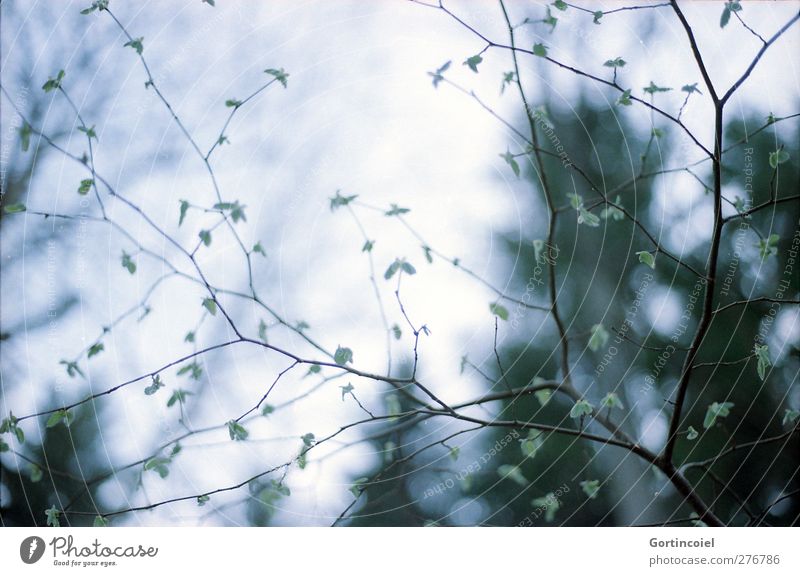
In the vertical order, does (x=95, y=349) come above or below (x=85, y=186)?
below

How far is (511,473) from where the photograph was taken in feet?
2.58

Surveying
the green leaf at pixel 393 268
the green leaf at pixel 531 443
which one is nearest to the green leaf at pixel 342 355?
the green leaf at pixel 393 268

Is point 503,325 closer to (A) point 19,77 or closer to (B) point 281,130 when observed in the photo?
(B) point 281,130

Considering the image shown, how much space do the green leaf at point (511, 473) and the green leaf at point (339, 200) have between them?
0.35m

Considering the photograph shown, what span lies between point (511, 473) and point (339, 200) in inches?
14.3

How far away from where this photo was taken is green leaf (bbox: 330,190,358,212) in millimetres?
707

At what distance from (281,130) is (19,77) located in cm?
30

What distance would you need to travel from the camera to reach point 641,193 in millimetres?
816

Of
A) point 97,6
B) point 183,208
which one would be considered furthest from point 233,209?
point 97,6

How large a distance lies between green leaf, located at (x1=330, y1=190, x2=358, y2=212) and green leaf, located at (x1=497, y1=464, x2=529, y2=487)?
1.13 feet

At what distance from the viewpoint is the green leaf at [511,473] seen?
781mm

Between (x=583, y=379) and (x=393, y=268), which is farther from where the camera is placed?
(x=583, y=379)

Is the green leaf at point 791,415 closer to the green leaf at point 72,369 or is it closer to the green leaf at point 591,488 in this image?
the green leaf at point 591,488

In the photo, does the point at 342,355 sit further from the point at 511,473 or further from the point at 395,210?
the point at 511,473
